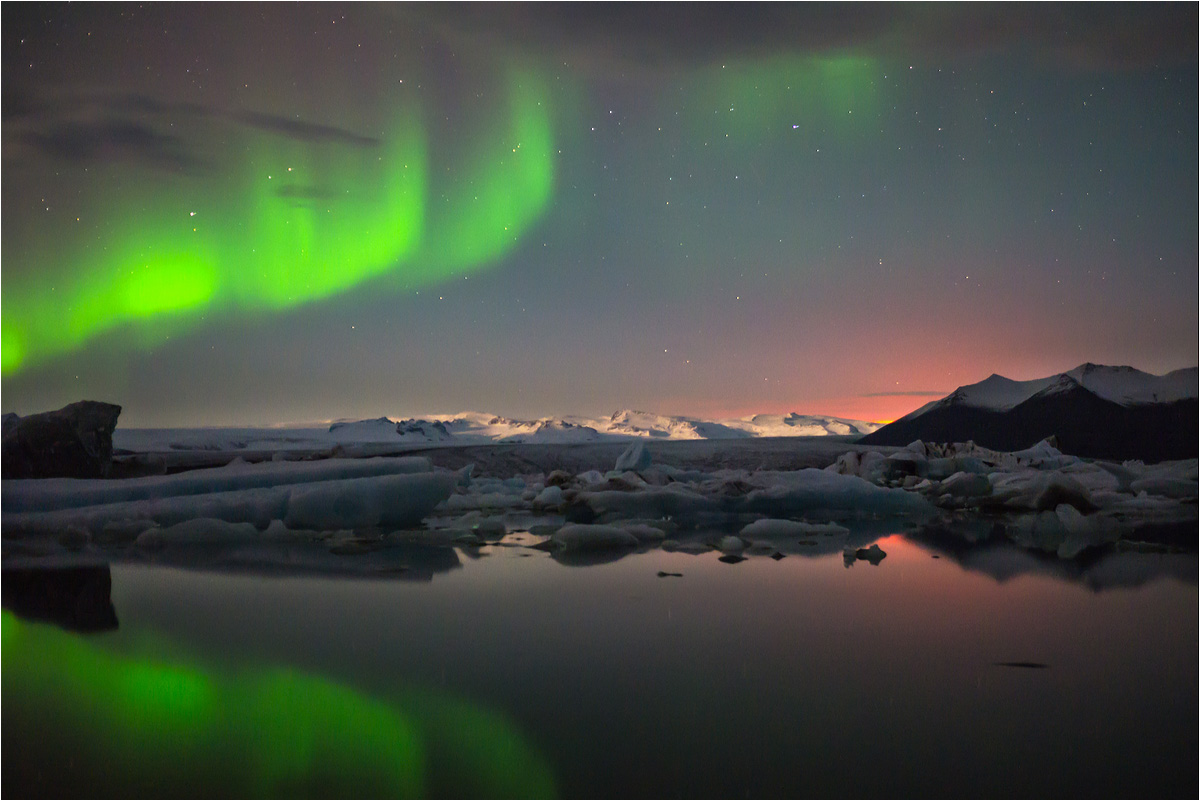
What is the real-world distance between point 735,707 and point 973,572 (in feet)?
10.9

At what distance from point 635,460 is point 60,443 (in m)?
8.99

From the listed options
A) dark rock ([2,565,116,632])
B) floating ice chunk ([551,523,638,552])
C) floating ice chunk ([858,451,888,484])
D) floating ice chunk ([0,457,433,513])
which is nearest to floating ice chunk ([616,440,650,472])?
floating ice chunk ([858,451,888,484])

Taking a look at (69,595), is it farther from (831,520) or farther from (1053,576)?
(831,520)

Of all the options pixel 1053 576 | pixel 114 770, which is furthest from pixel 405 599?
pixel 1053 576

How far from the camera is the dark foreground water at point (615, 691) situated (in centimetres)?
214

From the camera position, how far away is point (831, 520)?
8883mm

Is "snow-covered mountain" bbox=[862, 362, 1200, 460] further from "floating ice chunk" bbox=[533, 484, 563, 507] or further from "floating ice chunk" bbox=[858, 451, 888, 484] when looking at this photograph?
"floating ice chunk" bbox=[533, 484, 563, 507]

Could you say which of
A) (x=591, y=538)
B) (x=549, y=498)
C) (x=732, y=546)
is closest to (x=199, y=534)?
(x=591, y=538)

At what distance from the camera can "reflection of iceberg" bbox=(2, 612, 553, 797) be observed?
2104 mm

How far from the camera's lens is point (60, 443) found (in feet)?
39.1

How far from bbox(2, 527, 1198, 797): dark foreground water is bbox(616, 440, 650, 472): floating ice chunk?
9.06 meters

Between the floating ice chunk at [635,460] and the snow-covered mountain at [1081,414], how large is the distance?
12.2 metres

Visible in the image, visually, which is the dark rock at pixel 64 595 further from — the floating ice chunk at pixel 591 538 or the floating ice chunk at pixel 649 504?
the floating ice chunk at pixel 649 504

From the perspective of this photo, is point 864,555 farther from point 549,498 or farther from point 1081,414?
point 1081,414
